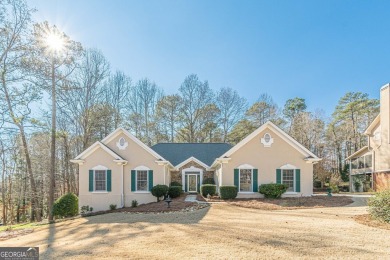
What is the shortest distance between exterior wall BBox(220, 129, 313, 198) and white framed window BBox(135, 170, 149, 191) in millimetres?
5423

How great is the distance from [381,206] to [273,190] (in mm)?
8123

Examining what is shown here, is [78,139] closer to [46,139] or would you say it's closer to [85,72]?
[46,139]

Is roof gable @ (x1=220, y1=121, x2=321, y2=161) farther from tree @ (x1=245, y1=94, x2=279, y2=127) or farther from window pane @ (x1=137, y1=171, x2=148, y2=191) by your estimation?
tree @ (x1=245, y1=94, x2=279, y2=127)

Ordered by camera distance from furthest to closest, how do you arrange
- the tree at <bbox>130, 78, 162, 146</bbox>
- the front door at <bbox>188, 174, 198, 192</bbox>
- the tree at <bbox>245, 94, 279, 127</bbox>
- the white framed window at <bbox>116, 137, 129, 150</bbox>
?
1. the tree at <bbox>245, 94, 279, 127</bbox>
2. the tree at <bbox>130, 78, 162, 146</bbox>
3. the front door at <bbox>188, 174, 198, 192</bbox>
4. the white framed window at <bbox>116, 137, 129, 150</bbox>

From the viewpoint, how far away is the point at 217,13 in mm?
15086

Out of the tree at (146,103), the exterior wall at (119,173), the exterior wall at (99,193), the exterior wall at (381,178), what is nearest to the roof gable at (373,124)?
the exterior wall at (381,178)

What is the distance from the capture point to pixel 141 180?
1872 cm

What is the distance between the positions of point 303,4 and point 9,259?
1728cm

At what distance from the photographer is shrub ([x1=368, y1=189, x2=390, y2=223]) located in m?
9.34

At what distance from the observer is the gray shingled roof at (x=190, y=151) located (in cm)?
2437

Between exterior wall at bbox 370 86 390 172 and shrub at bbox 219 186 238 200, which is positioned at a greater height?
exterior wall at bbox 370 86 390 172

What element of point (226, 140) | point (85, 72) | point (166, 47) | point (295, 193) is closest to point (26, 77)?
point (166, 47)

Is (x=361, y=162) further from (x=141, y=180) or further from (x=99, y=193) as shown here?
(x=99, y=193)

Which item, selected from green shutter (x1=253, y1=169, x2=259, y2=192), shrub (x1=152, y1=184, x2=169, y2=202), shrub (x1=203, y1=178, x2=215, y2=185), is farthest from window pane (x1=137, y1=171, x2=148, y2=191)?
green shutter (x1=253, y1=169, x2=259, y2=192)
